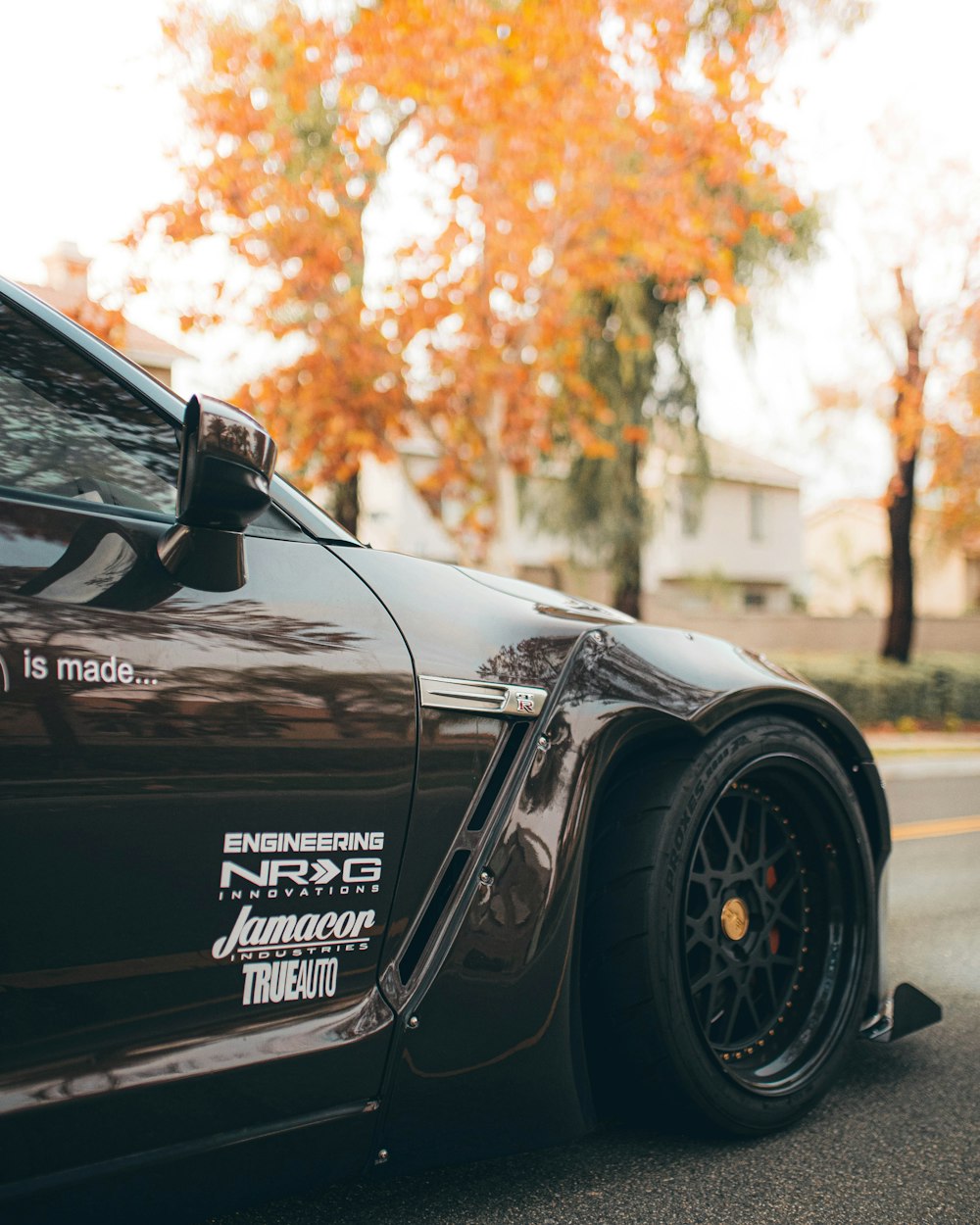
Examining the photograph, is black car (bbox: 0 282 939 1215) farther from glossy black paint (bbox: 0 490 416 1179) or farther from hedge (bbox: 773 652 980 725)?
hedge (bbox: 773 652 980 725)

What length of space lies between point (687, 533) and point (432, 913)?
1864 cm

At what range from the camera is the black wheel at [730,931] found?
7.38 feet

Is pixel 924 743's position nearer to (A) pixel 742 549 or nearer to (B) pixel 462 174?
(B) pixel 462 174

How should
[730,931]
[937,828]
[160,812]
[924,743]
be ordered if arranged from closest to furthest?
[160,812] → [730,931] → [937,828] → [924,743]

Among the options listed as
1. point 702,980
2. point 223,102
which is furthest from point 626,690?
point 223,102

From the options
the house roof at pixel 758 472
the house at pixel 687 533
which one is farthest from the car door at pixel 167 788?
the house roof at pixel 758 472

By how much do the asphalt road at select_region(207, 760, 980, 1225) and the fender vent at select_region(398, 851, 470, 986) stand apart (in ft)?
1.56

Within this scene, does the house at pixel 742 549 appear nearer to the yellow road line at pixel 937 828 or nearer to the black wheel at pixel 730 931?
the yellow road line at pixel 937 828

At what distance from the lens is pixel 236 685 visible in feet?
5.78

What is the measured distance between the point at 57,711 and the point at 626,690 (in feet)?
3.70

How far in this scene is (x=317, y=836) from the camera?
6.08 ft

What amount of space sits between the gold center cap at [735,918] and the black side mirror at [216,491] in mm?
1295

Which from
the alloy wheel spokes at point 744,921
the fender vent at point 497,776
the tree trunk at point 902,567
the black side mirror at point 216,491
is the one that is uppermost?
the tree trunk at point 902,567

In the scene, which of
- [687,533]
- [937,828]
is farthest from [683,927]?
[687,533]
